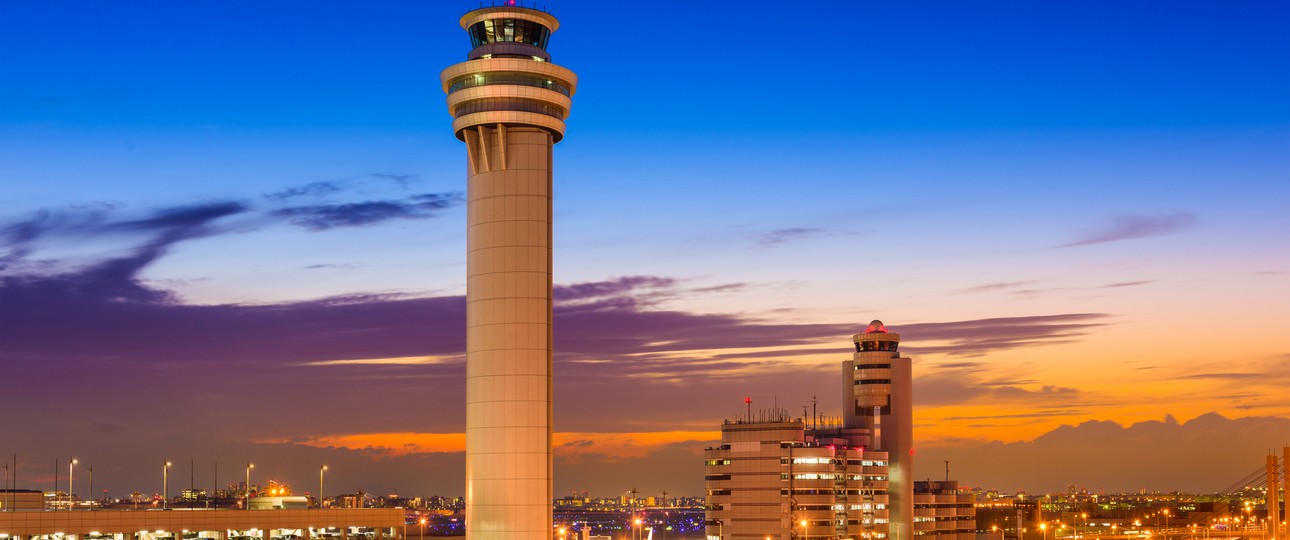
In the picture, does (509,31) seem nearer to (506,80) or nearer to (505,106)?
(506,80)

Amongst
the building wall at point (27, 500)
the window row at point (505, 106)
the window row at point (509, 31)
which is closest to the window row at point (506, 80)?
the window row at point (505, 106)

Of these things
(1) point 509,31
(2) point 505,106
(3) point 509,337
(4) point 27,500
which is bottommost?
(4) point 27,500

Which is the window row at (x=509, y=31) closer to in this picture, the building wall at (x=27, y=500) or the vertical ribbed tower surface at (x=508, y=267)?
the vertical ribbed tower surface at (x=508, y=267)

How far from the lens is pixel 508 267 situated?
393 ft

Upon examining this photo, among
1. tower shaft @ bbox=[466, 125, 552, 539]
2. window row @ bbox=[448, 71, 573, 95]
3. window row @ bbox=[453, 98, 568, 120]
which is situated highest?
window row @ bbox=[448, 71, 573, 95]

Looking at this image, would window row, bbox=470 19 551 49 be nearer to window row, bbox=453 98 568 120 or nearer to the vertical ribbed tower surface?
the vertical ribbed tower surface

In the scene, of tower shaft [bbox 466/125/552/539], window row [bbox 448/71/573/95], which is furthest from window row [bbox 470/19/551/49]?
tower shaft [bbox 466/125/552/539]

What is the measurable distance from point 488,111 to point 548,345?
21232mm

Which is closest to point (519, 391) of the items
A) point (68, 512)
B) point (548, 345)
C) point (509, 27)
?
point (548, 345)

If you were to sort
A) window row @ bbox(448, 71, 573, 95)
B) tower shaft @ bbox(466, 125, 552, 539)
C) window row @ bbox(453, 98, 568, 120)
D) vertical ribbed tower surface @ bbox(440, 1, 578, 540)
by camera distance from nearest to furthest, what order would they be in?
tower shaft @ bbox(466, 125, 552, 539) < vertical ribbed tower surface @ bbox(440, 1, 578, 540) < window row @ bbox(453, 98, 568, 120) < window row @ bbox(448, 71, 573, 95)

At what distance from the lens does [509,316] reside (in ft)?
390

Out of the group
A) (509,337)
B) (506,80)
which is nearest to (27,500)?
(509,337)

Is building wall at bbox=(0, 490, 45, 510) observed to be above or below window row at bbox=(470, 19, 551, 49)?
below

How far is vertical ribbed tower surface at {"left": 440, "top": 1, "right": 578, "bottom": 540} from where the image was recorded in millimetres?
117938
